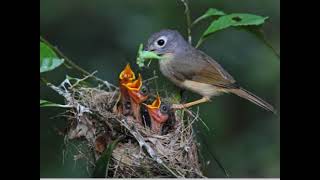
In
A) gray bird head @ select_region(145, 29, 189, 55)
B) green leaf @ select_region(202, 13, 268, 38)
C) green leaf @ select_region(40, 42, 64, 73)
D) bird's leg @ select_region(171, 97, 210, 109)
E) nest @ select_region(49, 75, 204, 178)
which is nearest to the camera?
green leaf @ select_region(40, 42, 64, 73)

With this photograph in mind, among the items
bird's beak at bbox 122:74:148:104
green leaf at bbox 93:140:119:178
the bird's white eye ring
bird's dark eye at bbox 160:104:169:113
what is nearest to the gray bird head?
the bird's white eye ring

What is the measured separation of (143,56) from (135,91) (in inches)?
11.8

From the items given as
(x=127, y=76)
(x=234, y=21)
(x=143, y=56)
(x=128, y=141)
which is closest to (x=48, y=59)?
(x=128, y=141)

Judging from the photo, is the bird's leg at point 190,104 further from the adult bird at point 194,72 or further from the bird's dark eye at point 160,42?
the bird's dark eye at point 160,42

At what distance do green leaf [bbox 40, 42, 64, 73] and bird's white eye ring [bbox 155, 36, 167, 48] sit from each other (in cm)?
125

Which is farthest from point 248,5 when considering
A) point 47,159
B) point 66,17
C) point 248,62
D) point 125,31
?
point 47,159

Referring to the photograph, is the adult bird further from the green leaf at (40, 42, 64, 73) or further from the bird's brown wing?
the green leaf at (40, 42, 64, 73)

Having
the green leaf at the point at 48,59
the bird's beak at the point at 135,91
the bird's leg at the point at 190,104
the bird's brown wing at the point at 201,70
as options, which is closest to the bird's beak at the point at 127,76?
the bird's beak at the point at 135,91

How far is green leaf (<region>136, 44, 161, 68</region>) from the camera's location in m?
5.06

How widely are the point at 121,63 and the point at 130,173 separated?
1748mm

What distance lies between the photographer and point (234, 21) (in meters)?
4.46

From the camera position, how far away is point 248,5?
6551mm

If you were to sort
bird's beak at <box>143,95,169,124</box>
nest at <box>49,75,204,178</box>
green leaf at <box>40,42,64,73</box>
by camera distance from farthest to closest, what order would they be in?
bird's beak at <box>143,95,169,124</box> → nest at <box>49,75,204,178</box> → green leaf at <box>40,42,64,73</box>

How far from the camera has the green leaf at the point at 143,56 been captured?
5.06 meters
